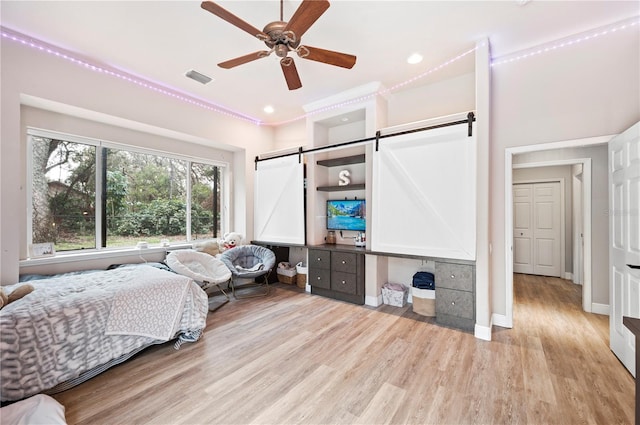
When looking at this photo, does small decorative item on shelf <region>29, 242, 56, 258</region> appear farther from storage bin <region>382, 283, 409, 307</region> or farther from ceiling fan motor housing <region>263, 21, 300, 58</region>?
storage bin <region>382, 283, 409, 307</region>

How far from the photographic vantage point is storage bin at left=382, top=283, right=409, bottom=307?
378 centimetres

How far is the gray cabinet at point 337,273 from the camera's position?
3.87 metres

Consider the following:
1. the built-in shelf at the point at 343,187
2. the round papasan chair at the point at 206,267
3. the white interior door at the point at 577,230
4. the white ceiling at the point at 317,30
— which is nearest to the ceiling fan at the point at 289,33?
the white ceiling at the point at 317,30

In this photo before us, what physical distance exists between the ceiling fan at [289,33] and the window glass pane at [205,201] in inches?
111

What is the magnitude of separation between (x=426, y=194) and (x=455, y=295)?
124 cm

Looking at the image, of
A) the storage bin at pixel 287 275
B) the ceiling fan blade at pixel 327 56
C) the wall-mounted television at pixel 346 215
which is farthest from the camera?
the storage bin at pixel 287 275

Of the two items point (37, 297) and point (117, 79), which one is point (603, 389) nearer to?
point (37, 297)

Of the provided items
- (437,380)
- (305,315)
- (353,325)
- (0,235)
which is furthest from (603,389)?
(0,235)

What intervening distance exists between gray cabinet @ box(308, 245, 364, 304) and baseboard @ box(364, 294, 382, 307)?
0.22 feet

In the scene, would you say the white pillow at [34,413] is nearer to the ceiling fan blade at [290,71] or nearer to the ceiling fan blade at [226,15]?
the ceiling fan blade at [226,15]

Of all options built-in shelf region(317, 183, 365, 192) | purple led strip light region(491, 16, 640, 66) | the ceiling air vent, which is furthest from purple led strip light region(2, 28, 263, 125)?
purple led strip light region(491, 16, 640, 66)

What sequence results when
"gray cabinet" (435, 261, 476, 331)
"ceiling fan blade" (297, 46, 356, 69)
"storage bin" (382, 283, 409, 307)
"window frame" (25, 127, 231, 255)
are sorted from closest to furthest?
1. "ceiling fan blade" (297, 46, 356, 69)
2. "gray cabinet" (435, 261, 476, 331)
3. "window frame" (25, 127, 231, 255)
4. "storage bin" (382, 283, 409, 307)

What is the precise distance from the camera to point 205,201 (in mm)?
5043

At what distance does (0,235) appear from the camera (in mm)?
2602
